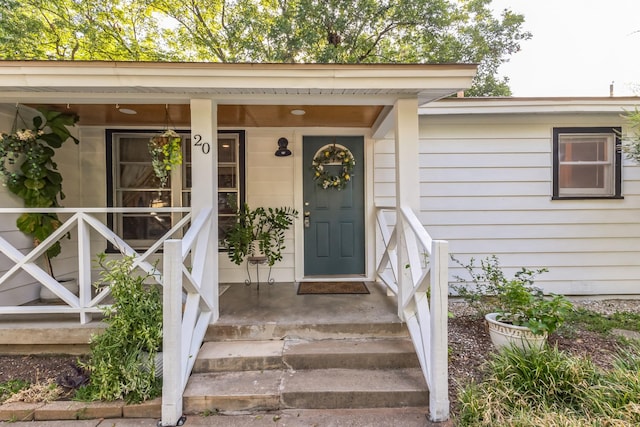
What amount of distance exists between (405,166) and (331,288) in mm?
1747

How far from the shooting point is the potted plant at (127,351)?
2.08 m

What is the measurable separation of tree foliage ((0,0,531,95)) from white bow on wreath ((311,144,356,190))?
5642mm

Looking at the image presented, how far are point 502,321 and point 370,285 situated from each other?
1447 mm

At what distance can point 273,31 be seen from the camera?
28.5ft

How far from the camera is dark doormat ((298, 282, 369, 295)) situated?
11.8 ft

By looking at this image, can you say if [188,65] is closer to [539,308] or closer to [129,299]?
[129,299]

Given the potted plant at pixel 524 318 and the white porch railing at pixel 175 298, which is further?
the potted plant at pixel 524 318

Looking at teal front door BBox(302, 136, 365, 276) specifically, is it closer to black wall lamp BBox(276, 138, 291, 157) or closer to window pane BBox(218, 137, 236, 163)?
black wall lamp BBox(276, 138, 291, 157)

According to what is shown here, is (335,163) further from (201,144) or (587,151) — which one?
(587,151)

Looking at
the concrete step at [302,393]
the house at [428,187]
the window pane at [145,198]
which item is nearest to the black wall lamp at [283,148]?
the house at [428,187]

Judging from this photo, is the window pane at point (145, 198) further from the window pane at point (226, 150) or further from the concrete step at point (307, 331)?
the concrete step at point (307, 331)

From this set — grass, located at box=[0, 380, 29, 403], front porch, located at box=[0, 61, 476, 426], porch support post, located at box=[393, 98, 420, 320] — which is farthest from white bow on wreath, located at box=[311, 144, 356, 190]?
grass, located at box=[0, 380, 29, 403]

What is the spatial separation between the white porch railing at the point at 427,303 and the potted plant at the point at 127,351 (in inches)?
73.0

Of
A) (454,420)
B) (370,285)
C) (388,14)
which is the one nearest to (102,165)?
(370,285)
